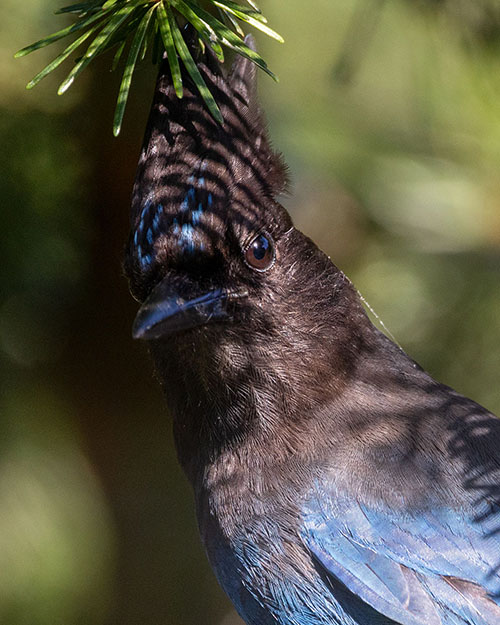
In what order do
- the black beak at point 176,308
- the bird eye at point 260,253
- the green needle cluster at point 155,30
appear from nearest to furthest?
the green needle cluster at point 155,30 < the black beak at point 176,308 < the bird eye at point 260,253

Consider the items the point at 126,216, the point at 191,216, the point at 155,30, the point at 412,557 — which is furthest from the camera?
the point at 126,216

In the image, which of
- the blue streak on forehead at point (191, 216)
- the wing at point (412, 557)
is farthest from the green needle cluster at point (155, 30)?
the wing at point (412, 557)

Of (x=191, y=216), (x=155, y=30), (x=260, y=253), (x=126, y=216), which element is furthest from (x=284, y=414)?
(x=155, y=30)

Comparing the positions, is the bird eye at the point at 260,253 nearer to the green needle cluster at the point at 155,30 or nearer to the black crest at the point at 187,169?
the black crest at the point at 187,169

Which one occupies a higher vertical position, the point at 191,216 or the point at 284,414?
the point at 191,216

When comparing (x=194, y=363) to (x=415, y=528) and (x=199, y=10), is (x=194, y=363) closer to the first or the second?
(x=415, y=528)

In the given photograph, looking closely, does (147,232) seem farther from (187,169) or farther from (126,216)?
(126,216)
